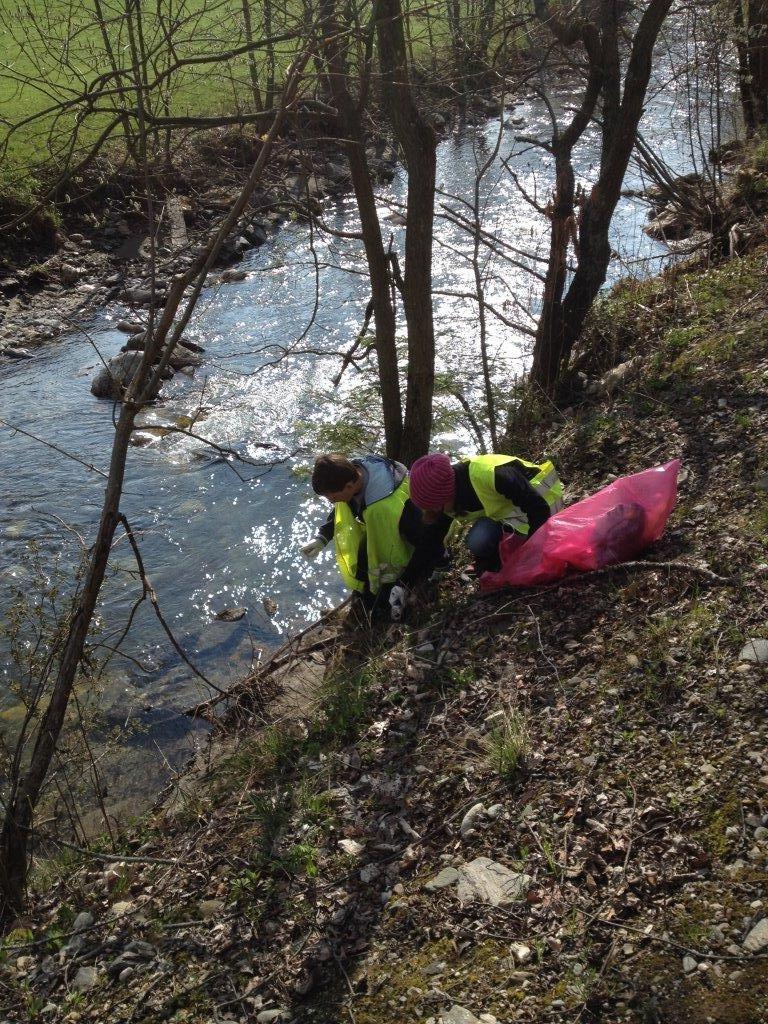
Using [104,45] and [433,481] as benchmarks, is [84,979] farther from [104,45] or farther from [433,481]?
[104,45]

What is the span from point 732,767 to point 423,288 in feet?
14.3

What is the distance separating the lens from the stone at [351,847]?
3742mm

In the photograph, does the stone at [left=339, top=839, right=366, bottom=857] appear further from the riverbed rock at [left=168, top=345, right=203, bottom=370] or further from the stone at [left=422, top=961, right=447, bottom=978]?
the riverbed rock at [left=168, top=345, right=203, bottom=370]

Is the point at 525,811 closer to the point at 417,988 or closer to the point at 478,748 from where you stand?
the point at 478,748

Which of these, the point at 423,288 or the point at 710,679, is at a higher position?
the point at 423,288

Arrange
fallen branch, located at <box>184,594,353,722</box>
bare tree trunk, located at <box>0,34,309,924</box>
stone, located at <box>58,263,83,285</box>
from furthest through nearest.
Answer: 1. stone, located at <box>58,263,83,285</box>
2. fallen branch, located at <box>184,594,353,722</box>
3. bare tree trunk, located at <box>0,34,309,924</box>

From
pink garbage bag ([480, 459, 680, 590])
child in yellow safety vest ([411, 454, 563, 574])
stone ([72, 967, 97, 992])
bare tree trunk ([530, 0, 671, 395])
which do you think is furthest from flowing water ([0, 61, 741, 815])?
pink garbage bag ([480, 459, 680, 590])

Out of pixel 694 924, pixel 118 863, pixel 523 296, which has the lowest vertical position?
pixel 118 863

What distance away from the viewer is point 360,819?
12.9 feet

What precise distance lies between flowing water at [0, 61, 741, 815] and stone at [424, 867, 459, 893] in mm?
2009

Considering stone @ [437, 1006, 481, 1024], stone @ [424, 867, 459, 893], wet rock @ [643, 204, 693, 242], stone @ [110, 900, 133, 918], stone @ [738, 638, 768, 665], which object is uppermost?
wet rock @ [643, 204, 693, 242]

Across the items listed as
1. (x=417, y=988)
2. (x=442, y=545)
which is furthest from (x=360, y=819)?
(x=442, y=545)

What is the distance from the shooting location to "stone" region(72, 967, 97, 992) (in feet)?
11.8

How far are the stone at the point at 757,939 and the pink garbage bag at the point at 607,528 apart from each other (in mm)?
2261
